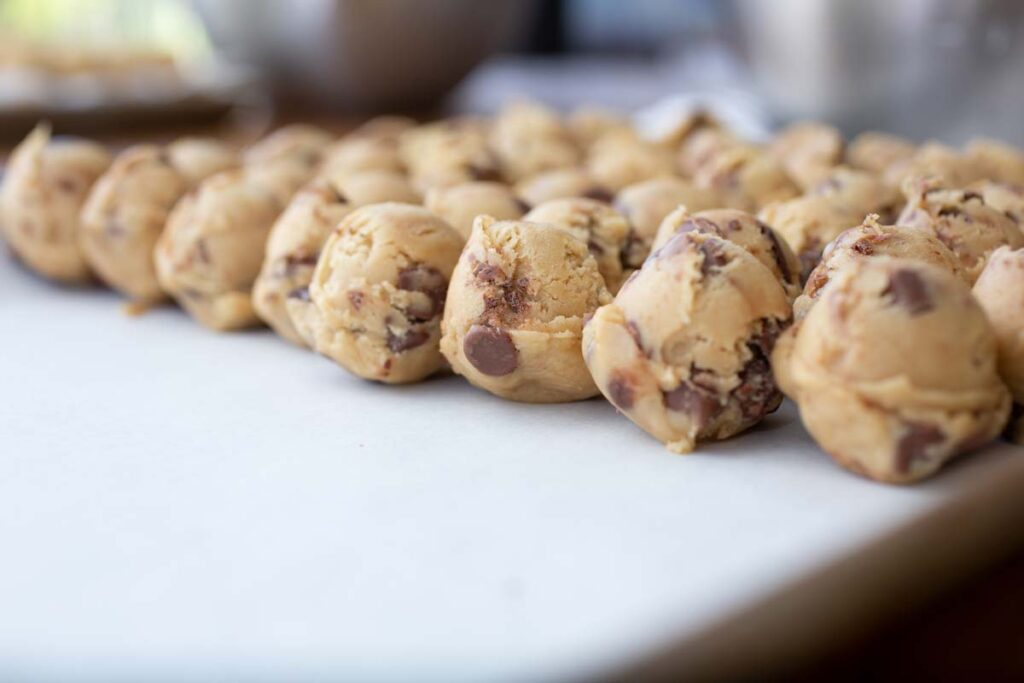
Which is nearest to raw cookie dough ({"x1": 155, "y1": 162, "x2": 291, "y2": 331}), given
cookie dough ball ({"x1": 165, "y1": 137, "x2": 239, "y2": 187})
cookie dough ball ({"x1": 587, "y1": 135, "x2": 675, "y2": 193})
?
cookie dough ball ({"x1": 165, "y1": 137, "x2": 239, "y2": 187})

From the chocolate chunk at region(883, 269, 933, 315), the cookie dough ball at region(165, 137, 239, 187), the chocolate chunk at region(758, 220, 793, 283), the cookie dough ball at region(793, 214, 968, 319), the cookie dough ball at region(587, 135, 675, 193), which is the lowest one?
the cookie dough ball at region(165, 137, 239, 187)

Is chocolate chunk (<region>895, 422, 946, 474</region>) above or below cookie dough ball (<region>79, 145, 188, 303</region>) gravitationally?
above

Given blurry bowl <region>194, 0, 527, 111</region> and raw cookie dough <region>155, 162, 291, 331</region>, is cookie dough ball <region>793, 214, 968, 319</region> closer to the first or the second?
raw cookie dough <region>155, 162, 291, 331</region>

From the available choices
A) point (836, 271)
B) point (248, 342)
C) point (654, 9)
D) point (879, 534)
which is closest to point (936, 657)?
point (879, 534)

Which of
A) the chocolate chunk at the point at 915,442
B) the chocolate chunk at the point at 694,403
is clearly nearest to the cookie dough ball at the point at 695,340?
the chocolate chunk at the point at 694,403

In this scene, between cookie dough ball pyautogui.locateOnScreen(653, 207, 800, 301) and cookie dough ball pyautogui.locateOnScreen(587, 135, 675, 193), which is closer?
cookie dough ball pyautogui.locateOnScreen(653, 207, 800, 301)

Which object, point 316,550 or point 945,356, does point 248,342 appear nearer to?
point 316,550

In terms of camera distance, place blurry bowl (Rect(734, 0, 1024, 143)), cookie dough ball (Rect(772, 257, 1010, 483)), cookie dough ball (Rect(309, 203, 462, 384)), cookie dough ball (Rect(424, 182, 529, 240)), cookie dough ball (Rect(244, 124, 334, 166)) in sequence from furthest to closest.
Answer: blurry bowl (Rect(734, 0, 1024, 143))
cookie dough ball (Rect(244, 124, 334, 166))
cookie dough ball (Rect(424, 182, 529, 240))
cookie dough ball (Rect(309, 203, 462, 384))
cookie dough ball (Rect(772, 257, 1010, 483))

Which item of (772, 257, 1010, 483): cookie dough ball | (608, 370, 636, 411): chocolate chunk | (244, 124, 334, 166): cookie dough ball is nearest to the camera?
(772, 257, 1010, 483): cookie dough ball

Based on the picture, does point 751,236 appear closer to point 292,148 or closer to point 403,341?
point 403,341
